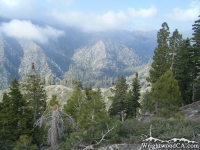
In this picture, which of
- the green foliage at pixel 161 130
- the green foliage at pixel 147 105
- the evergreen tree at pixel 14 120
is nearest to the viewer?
the green foliage at pixel 161 130

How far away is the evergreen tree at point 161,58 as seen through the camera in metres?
30.8

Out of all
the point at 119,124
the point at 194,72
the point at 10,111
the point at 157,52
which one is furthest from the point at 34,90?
the point at 194,72

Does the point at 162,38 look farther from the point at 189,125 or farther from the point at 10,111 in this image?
the point at 10,111

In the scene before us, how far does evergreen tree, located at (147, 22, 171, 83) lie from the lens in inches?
1213

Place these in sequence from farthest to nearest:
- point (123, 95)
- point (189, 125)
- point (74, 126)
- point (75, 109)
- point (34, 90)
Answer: point (123, 95), point (75, 109), point (34, 90), point (74, 126), point (189, 125)

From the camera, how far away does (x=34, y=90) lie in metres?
28.8

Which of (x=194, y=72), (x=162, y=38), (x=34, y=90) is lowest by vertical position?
(x=34, y=90)

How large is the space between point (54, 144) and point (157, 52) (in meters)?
21.8

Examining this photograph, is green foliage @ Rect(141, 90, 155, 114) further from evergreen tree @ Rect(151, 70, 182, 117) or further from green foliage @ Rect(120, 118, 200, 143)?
green foliage @ Rect(120, 118, 200, 143)

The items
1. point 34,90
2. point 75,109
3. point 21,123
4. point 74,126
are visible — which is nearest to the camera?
point 74,126

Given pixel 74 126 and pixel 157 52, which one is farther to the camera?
pixel 157 52

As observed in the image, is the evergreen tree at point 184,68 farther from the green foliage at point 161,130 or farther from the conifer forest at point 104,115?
the green foliage at point 161,130

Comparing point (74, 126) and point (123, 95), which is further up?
point (123, 95)

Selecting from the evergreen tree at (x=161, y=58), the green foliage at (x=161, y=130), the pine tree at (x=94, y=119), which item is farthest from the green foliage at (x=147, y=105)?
the pine tree at (x=94, y=119)
